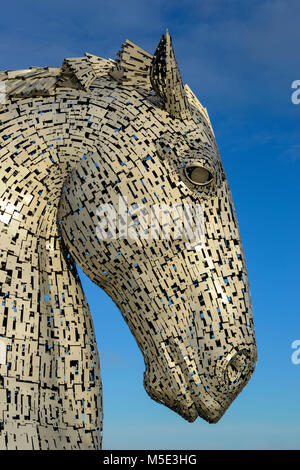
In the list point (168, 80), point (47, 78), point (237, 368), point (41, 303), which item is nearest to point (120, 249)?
point (41, 303)

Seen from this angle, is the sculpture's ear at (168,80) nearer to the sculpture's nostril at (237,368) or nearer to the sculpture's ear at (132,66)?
the sculpture's ear at (132,66)

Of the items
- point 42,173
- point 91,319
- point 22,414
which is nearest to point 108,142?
point 42,173

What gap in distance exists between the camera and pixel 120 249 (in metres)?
4.63

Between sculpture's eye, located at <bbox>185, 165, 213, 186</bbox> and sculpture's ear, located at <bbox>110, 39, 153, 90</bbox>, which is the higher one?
sculpture's ear, located at <bbox>110, 39, 153, 90</bbox>

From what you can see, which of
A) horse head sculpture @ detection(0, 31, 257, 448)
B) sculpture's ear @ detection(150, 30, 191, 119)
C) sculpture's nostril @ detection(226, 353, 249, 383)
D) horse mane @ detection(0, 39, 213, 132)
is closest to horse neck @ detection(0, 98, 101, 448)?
horse head sculpture @ detection(0, 31, 257, 448)

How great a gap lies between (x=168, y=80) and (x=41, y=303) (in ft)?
5.73

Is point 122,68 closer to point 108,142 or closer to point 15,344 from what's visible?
point 108,142

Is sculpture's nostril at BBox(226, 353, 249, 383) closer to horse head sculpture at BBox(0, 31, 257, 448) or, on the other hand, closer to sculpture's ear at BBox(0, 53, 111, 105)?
horse head sculpture at BBox(0, 31, 257, 448)

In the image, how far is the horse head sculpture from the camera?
4.53 m

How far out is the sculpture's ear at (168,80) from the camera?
4746mm

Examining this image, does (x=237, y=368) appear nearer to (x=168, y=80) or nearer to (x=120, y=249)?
(x=120, y=249)

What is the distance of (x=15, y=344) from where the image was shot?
4391mm

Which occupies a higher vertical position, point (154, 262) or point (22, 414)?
point (154, 262)

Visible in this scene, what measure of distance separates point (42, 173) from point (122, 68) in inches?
40.4
